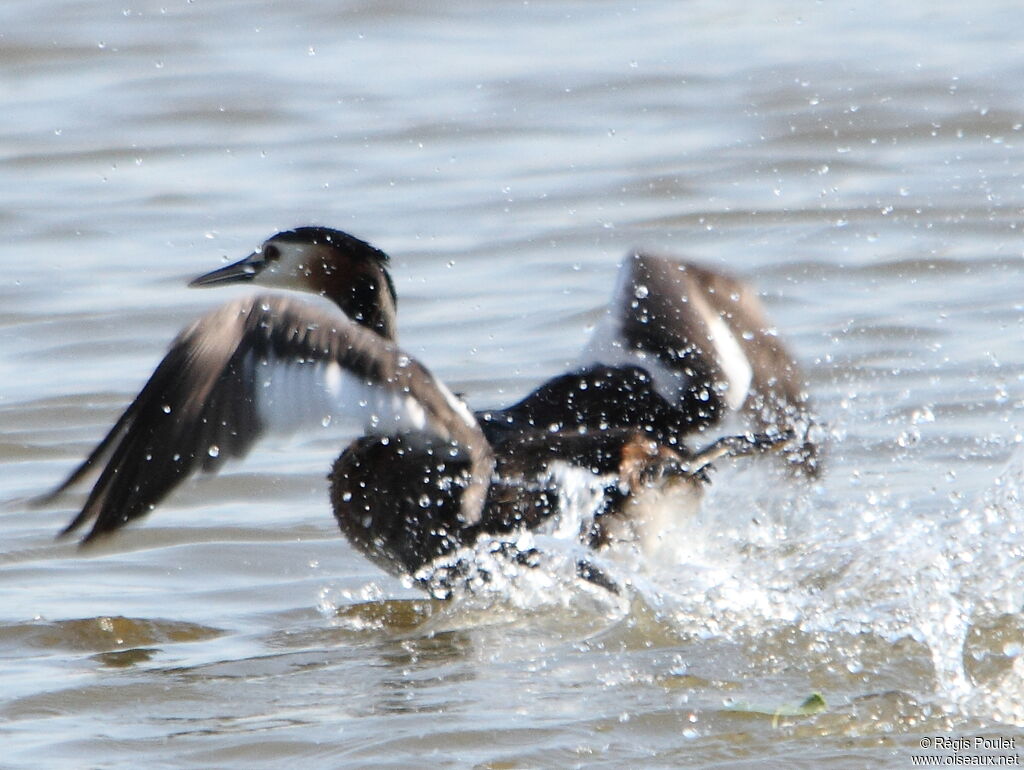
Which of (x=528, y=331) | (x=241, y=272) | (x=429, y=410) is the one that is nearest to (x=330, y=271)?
(x=241, y=272)

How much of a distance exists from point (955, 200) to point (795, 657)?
17.2 feet

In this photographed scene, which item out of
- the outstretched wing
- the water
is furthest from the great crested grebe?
the water

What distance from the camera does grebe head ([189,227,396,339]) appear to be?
5.41 metres

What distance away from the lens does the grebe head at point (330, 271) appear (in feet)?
17.7

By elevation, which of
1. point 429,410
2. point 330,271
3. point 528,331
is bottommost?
point 528,331

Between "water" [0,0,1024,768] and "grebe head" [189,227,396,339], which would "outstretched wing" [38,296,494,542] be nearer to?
"water" [0,0,1024,768]

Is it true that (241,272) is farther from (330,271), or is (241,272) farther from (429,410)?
(429,410)

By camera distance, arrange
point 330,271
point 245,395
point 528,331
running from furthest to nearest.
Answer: point 528,331 < point 330,271 < point 245,395

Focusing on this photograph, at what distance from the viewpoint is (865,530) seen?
5352 millimetres

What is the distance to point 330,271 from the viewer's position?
5473 mm

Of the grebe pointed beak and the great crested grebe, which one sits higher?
the grebe pointed beak

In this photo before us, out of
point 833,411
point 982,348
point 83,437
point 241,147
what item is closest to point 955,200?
point 982,348

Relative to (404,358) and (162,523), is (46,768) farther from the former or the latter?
(162,523)

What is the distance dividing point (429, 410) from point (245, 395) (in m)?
0.43
